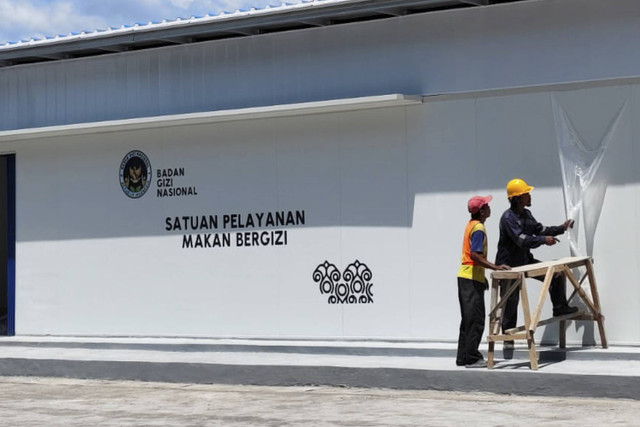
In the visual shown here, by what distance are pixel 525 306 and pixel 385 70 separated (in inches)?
154

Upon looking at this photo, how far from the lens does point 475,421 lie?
10750 millimetres

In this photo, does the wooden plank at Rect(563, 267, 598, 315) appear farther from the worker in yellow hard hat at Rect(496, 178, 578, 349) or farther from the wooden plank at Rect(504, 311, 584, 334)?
the worker in yellow hard hat at Rect(496, 178, 578, 349)

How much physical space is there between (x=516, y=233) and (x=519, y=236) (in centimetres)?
6

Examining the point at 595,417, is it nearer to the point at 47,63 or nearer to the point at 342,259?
the point at 342,259

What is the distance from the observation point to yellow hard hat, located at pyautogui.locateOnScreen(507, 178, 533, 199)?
13.4 meters

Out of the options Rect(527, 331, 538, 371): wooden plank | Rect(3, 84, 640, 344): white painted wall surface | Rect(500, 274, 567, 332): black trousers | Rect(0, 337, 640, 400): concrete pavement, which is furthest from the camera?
Rect(3, 84, 640, 344): white painted wall surface

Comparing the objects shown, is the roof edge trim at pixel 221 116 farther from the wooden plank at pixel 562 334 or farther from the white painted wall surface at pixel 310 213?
the wooden plank at pixel 562 334

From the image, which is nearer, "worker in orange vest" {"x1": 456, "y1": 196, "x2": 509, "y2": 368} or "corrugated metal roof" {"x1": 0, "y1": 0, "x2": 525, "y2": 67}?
"worker in orange vest" {"x1": 456, "y1": 196, "x2": 509, "y2": 368}

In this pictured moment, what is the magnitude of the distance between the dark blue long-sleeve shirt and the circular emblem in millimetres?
5792

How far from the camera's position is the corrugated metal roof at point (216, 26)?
1461 cm

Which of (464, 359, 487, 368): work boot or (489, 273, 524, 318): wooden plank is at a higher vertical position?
(489, 273, 524, 318): wooden plank

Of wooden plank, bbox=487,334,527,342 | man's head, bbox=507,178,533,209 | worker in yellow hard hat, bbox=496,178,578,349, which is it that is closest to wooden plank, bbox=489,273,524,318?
wooden plank, bbox=487,334,527,342

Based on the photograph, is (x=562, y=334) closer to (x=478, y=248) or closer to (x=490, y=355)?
(x=490, y=355)

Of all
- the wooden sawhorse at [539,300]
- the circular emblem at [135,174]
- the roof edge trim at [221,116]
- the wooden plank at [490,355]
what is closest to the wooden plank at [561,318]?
the wooden sawhorse at [539,300]
